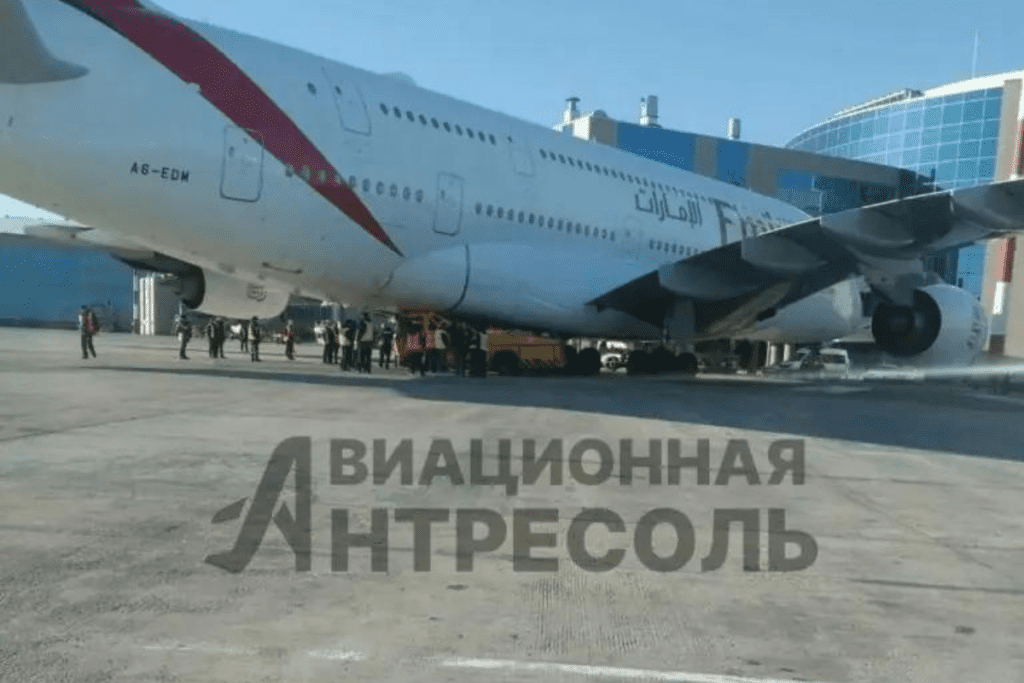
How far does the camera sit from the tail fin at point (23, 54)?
11.7m

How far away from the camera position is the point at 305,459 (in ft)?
26.2

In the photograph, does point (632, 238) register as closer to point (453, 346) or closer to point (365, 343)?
point (453, 346)

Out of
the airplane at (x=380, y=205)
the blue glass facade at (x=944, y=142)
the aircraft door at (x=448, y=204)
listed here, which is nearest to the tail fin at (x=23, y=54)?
the airplane at (x=380, y=205)

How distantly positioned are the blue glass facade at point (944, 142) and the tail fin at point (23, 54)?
5433cm

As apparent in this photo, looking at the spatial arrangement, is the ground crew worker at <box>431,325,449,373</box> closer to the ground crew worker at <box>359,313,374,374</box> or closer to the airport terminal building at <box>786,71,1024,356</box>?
the ground crew worker at <box>359,313,374,374</box>

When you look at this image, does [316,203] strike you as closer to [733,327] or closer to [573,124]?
[733,327]

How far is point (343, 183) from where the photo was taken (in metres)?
15.1

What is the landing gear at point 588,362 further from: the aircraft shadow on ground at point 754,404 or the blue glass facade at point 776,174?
the blue glass facade at point 776,174

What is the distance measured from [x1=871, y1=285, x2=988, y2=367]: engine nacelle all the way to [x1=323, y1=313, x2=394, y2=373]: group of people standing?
11.2 metres

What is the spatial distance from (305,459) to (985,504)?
18.6 feet

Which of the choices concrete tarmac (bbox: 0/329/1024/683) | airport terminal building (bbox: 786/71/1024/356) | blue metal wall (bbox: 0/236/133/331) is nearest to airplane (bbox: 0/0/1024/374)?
concrete tarmac (bbox: 0/329/1024/683)

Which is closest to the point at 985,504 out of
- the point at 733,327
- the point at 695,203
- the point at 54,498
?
the point at 54,498

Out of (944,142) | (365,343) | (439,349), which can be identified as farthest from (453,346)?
(944,142)

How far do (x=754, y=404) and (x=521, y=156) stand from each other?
6782mm
